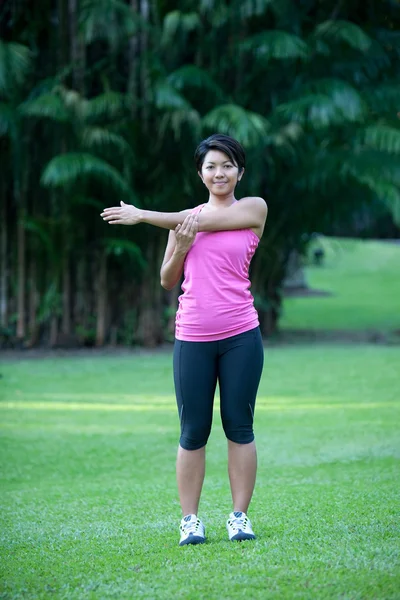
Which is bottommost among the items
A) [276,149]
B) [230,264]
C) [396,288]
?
[396,288]

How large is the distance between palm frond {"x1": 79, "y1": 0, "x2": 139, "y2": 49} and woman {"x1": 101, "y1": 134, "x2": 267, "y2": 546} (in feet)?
25.9

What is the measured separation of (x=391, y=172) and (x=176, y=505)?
27.4 feet

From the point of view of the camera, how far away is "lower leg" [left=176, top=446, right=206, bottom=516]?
13.2ft

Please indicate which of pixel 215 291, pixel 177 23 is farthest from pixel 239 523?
pixel 177 23

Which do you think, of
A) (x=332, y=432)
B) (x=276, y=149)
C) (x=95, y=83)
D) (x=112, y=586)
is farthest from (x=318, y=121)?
(x=112, y=586)

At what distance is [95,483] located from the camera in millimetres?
5629

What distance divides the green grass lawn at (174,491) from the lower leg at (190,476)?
176mm

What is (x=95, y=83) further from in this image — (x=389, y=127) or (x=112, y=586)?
(x=112, y=586)

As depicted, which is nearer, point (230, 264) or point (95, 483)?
point (230, 264)

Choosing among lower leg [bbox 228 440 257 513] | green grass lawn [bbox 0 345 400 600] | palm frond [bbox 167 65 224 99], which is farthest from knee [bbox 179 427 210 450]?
palm frond [bbox 167 65 224 99]

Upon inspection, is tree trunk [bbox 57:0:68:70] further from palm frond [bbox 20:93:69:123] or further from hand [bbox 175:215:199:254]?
hand [bbox 175:215:199:254]

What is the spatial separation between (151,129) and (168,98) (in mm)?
1231

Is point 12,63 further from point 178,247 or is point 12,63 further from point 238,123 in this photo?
point 178,247

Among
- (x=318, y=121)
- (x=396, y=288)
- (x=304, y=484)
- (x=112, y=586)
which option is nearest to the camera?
(x=112, y=586)
